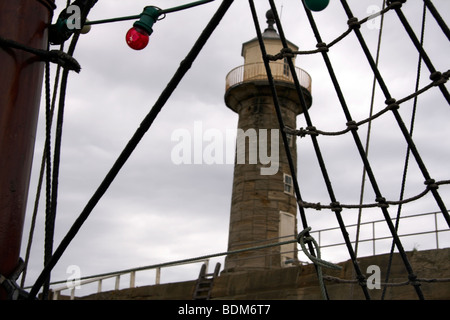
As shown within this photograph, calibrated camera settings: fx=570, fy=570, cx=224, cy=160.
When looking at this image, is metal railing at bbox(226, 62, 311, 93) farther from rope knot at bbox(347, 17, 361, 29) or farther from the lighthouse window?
rope knot at bbox(347, 17, 361, 29)

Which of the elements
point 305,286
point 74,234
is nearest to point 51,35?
point 74,234

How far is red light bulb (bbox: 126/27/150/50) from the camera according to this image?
3681mm

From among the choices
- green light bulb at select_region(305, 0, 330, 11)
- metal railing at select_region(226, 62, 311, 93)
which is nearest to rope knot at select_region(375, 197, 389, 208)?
green light bulb at select_region(305, 0, 330, 11)

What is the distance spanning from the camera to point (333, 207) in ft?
12.1

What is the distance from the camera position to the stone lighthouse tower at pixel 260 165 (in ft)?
63.1

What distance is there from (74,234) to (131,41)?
4.32 feet

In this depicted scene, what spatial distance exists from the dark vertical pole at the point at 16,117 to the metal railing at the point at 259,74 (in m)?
18.2

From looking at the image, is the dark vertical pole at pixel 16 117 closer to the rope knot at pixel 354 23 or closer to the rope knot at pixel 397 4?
the rope knot at pixel 354 23

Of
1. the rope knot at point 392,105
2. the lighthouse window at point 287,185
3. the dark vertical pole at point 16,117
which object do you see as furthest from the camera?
the lighthouse window at point 287,185

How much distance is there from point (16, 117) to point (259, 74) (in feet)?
61.8

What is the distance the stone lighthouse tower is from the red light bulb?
14567mm

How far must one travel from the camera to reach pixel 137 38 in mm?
3686

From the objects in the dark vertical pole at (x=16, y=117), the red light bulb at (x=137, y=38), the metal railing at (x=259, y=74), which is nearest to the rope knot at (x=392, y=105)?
the red light bulb at (x=137, y=38)
